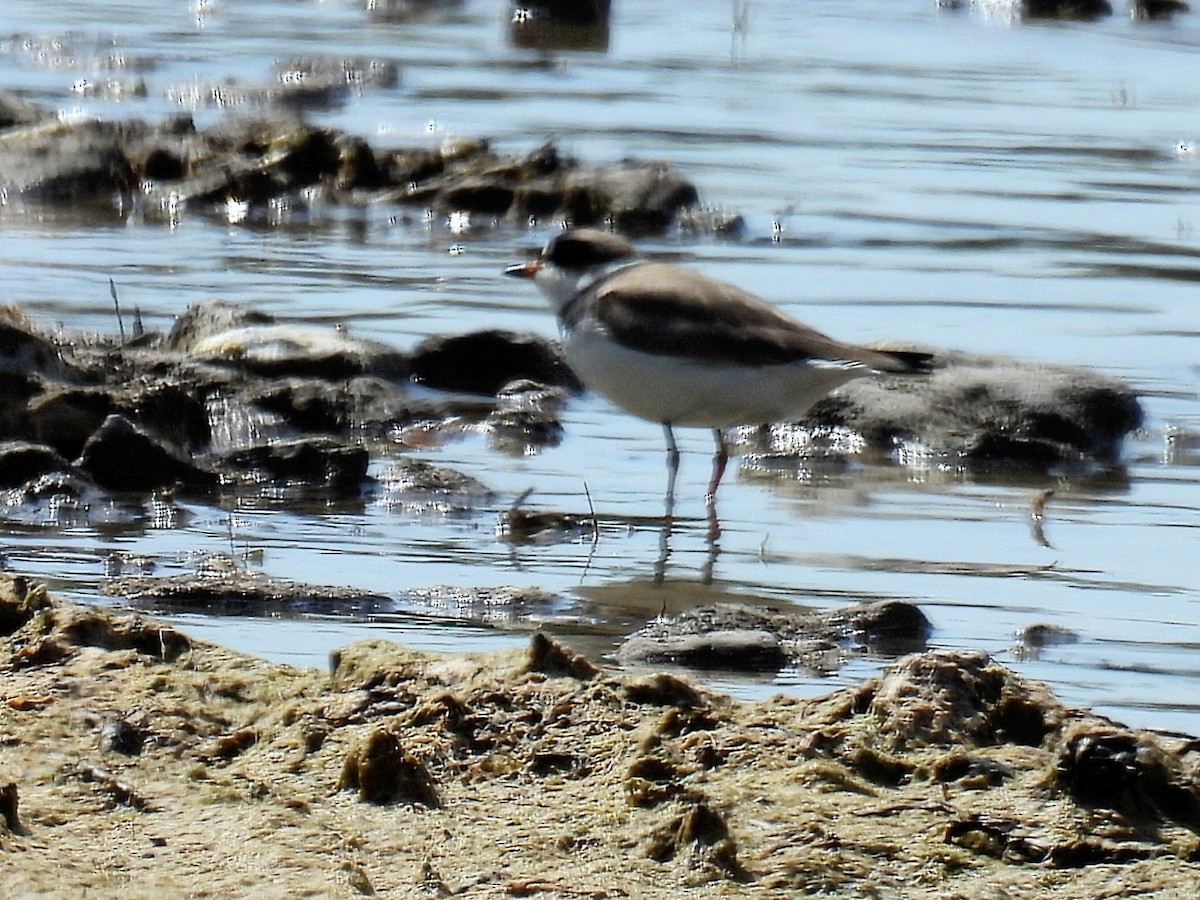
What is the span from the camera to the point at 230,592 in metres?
4.79

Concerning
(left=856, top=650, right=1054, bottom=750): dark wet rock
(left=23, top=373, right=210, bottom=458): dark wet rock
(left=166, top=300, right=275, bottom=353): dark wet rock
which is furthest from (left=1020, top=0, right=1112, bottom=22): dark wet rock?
(left=856, top=650, right=1054, bottom=750): dark wet rock

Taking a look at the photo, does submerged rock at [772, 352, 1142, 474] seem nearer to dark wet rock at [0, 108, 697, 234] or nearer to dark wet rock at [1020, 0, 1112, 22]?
dark wet rock at [0, 108, 697, 234]

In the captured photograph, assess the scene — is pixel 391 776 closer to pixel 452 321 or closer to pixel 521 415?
pixel 521 415

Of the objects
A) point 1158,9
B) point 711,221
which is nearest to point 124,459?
point 711,221

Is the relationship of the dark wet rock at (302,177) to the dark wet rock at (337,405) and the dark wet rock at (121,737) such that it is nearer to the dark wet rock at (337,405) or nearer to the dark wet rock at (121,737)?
the dark wet rock at (337,405)

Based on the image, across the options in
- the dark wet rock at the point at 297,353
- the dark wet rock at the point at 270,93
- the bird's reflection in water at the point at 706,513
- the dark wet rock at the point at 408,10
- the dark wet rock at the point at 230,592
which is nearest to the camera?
the dark wet rock at the point at 230,592

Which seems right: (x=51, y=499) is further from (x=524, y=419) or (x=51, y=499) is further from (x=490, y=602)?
(x=524, y=419)

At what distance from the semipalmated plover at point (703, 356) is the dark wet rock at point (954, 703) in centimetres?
→ 299

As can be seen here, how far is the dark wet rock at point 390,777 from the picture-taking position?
304 centimetres

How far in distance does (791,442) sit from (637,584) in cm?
185

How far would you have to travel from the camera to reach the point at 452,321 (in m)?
8.34

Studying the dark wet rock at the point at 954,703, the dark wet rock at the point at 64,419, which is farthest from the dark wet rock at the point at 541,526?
the dark wet rock at the point at 954,703

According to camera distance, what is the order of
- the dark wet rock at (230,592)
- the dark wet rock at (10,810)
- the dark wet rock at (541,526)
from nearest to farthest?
the dark wet rock at (10,810), the dark wet rock at (230,592), the dark wet rock at (541,526)

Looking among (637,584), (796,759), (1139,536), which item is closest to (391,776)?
(796,759)
